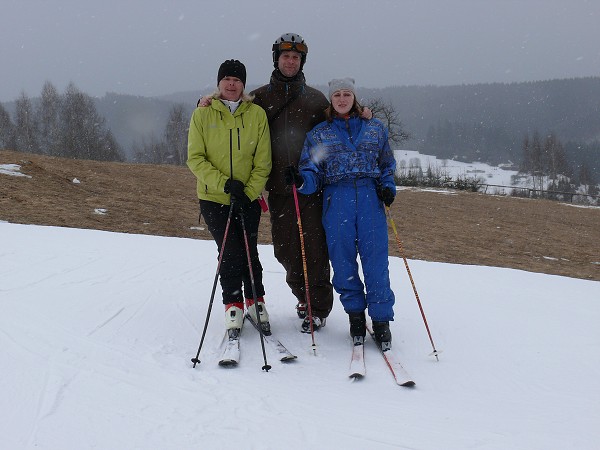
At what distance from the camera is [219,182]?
3.45m

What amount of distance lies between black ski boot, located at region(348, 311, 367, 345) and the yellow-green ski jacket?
48.1 inches

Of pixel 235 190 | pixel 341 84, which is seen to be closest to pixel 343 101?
pixel 341 84

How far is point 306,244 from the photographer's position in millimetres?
3816

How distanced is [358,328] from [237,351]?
3.14 ft

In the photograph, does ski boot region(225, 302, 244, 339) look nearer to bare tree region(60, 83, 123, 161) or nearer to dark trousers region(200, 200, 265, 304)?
dark trousers region(200, 200, 265, 304)

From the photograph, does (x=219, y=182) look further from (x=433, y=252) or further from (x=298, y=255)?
(x=433, y=252)

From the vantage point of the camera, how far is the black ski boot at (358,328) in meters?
3.58

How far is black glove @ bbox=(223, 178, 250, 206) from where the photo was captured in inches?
134

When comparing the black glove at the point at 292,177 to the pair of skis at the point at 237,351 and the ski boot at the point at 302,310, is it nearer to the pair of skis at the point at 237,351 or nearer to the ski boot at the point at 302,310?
the pair of skis at the point at 237,351

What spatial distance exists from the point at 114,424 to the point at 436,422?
5.68 ft

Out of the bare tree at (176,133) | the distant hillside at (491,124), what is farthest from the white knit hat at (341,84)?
the distant hillside at (491,124)

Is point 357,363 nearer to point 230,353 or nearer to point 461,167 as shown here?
point 230,353

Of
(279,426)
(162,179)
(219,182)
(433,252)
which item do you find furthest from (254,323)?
(162,179)

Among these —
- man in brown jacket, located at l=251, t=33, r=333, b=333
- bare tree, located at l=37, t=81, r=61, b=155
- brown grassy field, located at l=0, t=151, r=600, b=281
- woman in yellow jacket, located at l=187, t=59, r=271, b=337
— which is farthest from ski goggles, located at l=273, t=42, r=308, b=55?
bare tree, located at l=37, t=81, r=61, b=155
